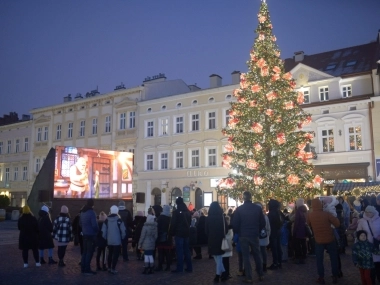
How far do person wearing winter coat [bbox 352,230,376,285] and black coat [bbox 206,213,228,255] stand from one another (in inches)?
111

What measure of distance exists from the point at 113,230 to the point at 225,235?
2942 mm

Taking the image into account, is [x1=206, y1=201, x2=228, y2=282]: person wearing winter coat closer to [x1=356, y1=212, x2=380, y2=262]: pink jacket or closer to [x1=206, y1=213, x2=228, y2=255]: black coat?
[x1=206, y1=213, x2=228, y2=255]: black coat

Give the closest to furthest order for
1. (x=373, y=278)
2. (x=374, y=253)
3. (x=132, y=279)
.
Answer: (x=374, y=253) → (x=373, y=278) → (x=132, y=279)

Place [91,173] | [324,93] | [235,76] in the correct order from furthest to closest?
1. [235,76]
2. [324,93]
3. [91,173]

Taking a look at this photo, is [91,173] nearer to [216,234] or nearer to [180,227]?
[180,227]

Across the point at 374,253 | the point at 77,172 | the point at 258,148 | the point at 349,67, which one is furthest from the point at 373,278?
the point at 349,67

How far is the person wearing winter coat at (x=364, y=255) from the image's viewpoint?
7948 millimetres

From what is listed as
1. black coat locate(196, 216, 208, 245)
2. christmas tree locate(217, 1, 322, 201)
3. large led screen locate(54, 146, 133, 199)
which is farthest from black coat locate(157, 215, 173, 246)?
large led screen locate(54, 146, 133, 199)

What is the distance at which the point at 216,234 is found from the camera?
9.53 meters

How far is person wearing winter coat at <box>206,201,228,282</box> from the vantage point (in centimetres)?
944

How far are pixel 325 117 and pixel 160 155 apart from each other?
1509 cm

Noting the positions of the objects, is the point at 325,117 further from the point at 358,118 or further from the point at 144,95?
the point at 144,95

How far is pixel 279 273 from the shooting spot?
10.5m

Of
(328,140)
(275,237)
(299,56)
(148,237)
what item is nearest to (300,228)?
(275,237)
